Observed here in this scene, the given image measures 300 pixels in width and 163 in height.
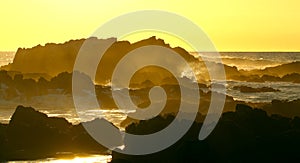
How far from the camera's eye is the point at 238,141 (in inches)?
1372

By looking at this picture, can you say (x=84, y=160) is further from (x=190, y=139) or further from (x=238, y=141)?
(x=238, y=141)

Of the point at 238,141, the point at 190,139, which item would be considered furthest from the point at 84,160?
the point at 238,141

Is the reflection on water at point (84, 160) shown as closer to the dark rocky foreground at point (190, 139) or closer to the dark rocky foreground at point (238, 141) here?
the dark rocky foreground at point (190, 139)

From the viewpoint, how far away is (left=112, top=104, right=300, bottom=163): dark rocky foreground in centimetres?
3278

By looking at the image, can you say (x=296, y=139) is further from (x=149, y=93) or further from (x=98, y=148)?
(x=149, y=93)

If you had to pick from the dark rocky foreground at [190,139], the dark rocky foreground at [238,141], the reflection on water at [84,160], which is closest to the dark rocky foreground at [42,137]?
the dark rocky foreground at [190,139]

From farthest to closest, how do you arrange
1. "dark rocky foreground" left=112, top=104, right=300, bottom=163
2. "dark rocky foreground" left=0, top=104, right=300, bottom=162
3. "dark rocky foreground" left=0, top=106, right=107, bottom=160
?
"dark rocky foreground" left=0, top=106, right=107, bottom=160 < "dark rocky foreground" left=0, top=104, right=300, bottom=162 < "dark rocky foreground" left=112, top=104, right=300, bottom=163

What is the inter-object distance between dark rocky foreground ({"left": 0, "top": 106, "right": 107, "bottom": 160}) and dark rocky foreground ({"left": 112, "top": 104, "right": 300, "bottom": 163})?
7.10 metres

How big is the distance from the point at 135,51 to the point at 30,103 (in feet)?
174

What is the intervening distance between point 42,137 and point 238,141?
15.6 metres

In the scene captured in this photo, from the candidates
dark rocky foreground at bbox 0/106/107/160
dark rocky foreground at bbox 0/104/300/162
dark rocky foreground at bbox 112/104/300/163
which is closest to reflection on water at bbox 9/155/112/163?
dark rocky foreground at bbox 0/104/300/162

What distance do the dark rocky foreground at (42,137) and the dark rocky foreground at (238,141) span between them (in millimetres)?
7103

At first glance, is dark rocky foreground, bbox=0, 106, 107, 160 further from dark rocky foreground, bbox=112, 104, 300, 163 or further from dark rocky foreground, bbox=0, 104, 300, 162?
dark rocky foreground, bbox=112, 104, 300, 163

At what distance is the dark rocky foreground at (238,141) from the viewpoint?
32.8m
